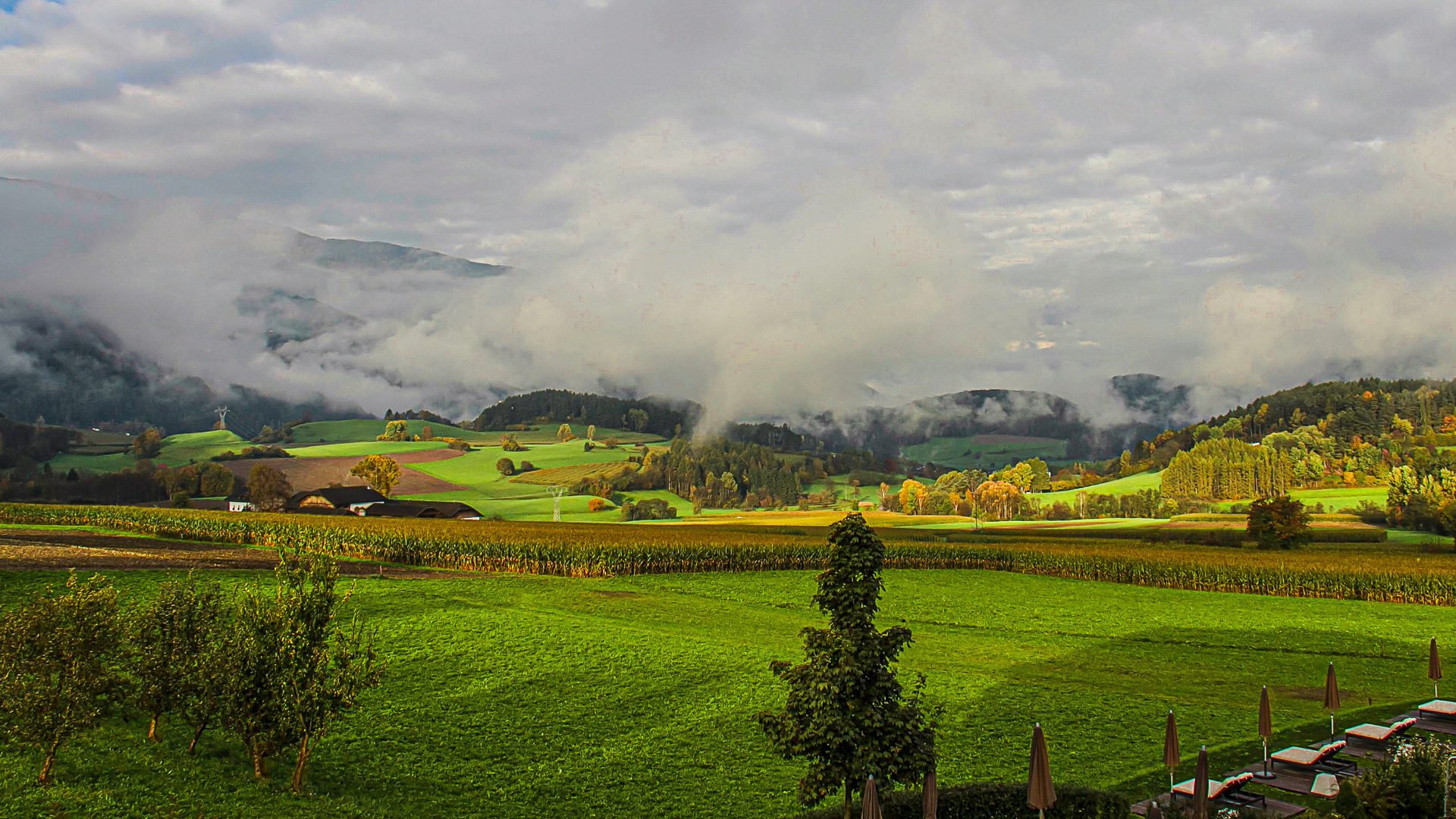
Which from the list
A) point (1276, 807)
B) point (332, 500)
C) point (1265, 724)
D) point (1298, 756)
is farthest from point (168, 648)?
point (332, 500)

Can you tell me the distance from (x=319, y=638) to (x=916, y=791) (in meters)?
9.75

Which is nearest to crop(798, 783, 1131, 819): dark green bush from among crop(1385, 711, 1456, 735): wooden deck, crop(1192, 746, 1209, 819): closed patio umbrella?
crop(1192, 746, 1209, 819): closed patio umbrella

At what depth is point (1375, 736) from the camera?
1648 centimetres

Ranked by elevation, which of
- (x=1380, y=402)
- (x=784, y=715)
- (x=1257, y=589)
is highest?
(x=1380, y=402)

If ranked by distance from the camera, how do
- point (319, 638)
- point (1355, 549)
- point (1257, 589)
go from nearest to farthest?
1. point (319, 638)
2. point (1257, 589)
3. point (1355, 549)

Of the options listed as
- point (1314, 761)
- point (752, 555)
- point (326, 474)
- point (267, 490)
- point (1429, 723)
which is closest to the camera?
point (1314, 761)

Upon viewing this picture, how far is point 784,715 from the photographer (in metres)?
11.2

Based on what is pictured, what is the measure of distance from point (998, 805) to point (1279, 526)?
202 ft

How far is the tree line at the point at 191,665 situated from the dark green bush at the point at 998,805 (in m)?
7.84

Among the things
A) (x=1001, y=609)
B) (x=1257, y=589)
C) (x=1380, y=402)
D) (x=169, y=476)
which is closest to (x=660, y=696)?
(x=1001, y=609)

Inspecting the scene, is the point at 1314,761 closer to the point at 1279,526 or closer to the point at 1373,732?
Result: the point at 1373,732

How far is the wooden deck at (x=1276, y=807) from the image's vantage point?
43.2 feet

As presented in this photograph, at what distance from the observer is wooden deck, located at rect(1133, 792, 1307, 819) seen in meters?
13.2

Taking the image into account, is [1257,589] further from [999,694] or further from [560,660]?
[560,660]
